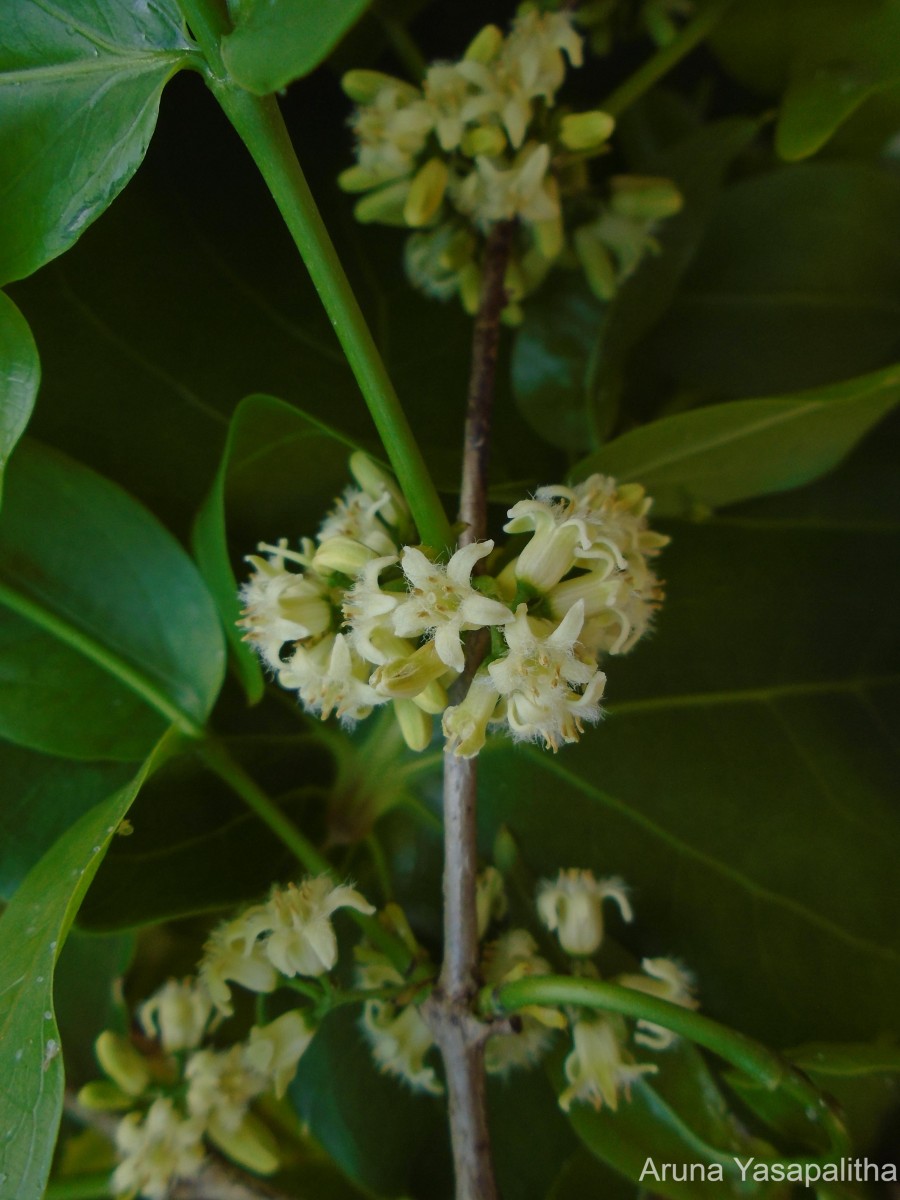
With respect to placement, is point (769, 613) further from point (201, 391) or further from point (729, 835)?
point (201, 391)

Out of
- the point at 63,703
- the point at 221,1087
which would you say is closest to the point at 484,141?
the point at 63,703

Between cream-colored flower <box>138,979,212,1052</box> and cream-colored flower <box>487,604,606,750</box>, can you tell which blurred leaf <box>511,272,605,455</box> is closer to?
cream-colored flower <box>487,604,606,750</box>

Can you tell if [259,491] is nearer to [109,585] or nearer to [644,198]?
[109,585]

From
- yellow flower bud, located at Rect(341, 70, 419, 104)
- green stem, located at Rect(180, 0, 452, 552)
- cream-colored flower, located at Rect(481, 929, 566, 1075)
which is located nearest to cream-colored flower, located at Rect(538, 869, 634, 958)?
cream-colored flower, located at Rect(481, 929, 566, 1075)

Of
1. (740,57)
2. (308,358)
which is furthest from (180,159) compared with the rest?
(740,57)

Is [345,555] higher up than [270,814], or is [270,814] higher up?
[345,555]

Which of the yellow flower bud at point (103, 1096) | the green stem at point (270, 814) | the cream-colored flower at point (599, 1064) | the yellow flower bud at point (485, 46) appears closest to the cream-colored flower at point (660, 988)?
the cream-colored flower at point (599, 1064)

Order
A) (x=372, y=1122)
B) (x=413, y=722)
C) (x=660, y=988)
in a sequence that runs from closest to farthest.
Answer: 1. (x=413, y=722)
2. (x=660, y=988)
3. (x=372, y=1122)
